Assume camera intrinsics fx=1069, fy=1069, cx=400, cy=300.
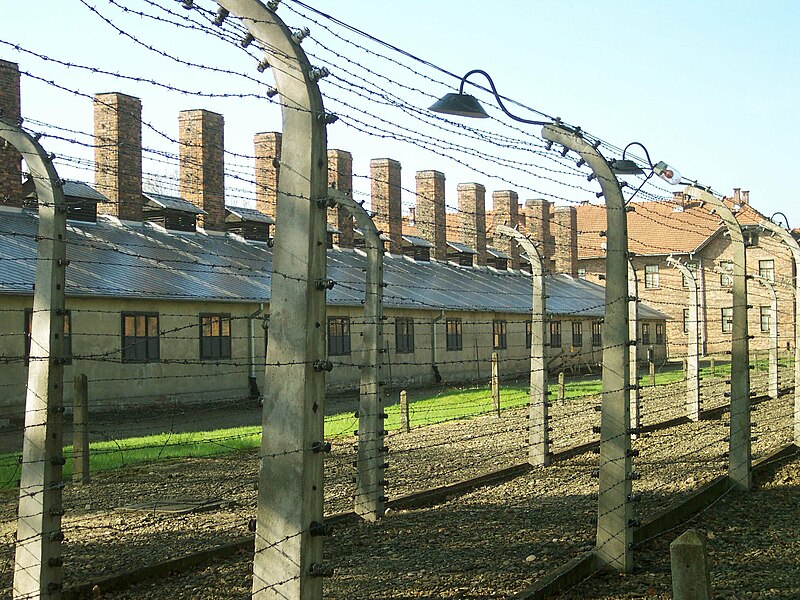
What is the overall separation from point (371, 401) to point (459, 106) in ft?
11.2

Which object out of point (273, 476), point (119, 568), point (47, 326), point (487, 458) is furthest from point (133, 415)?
point (273, 476)

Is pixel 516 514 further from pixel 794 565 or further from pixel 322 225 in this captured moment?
pixel 322 225

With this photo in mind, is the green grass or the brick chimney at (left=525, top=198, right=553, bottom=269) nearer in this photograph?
the green grass

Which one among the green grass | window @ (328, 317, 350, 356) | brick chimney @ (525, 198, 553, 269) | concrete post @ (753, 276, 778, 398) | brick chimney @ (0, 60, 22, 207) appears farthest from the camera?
brick chimney @ (525, 198, 553, 269)

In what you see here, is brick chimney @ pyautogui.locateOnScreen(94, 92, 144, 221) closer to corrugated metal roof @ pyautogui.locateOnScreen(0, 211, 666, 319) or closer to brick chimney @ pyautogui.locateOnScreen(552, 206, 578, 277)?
corrugated metal roof @ pyautogui.locateOnScreen(0, 211, 666, 319)

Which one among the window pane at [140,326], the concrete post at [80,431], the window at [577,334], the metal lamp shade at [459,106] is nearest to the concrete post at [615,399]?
the metal lamp shade at [459,106]

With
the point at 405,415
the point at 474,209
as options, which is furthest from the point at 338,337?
the point at 474,209

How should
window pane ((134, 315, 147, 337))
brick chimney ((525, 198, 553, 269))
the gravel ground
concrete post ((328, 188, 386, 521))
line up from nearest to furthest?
the gravel ground, concrete post ((328, 188, 386, 521)), window pane ((134, 315, 147, 337)), brick chimney ((525, 198, 553, 269))

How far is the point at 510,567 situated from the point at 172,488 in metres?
5.53

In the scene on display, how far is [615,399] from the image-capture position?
27.9 feet

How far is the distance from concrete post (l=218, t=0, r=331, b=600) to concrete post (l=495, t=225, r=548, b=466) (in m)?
7.91

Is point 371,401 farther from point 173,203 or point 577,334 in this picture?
point 577,334

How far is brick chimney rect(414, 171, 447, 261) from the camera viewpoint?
155 feet

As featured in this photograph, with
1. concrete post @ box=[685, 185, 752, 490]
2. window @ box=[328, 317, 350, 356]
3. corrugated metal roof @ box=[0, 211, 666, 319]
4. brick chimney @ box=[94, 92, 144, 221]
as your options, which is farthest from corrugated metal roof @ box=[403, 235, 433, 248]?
concrete post @ box=[685, 185, 752, 490]
